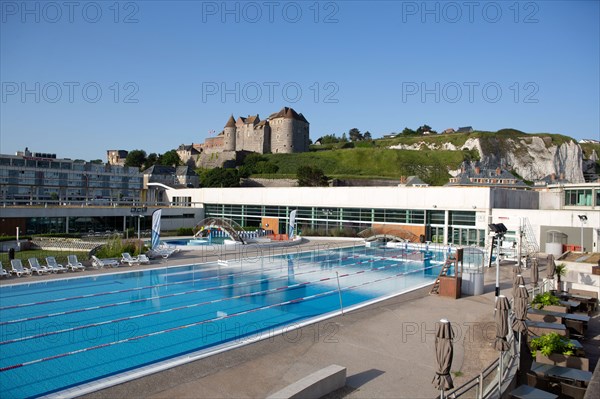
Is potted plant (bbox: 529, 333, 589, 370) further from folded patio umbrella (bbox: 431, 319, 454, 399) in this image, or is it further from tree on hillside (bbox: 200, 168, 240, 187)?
tree on hillside (bbox: 200, 168, 240, 187)

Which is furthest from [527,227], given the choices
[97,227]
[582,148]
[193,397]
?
[582,148]

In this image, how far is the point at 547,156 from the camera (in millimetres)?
106688

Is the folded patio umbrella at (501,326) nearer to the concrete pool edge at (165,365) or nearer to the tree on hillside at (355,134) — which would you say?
the concrete pool edge at (165,365)

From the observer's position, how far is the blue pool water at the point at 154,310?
888 centimetres

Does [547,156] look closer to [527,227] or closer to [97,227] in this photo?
Result: [527,227]

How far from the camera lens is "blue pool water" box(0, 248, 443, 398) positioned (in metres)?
8.88

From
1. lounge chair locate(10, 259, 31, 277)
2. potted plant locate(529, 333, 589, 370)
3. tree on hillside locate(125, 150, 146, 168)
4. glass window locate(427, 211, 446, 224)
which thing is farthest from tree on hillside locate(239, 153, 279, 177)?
potted plant locate(529, 333, 589, 370)

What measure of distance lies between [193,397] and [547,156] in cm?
11890

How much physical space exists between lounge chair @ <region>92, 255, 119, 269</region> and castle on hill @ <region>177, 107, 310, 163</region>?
8789 cm

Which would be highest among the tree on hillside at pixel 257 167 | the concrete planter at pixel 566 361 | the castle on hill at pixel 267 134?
the castle on hill at pixel 267 134

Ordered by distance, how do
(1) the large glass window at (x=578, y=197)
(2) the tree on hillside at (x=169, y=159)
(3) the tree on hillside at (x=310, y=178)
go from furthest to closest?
(2) the tree on hillside at (x=169, y=159), (3) the tree on hillside at (x=310, y=178), (1) the large glass window at (x=578, y=197)

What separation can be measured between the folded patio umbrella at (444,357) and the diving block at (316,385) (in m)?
1.52

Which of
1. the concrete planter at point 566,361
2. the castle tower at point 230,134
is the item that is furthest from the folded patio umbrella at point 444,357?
the castle tower at point 230,134

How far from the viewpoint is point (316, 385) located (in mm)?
6426
